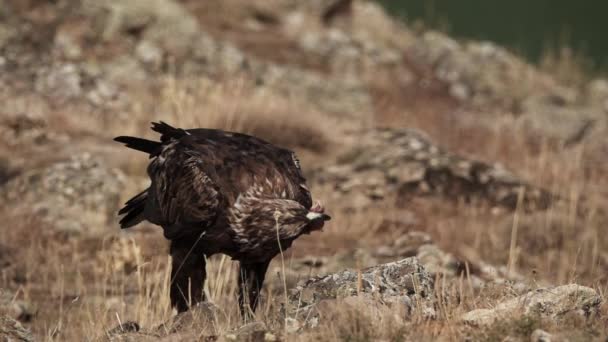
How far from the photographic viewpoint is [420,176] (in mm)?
13586

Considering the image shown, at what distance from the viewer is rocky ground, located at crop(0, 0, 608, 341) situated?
609 centimetres

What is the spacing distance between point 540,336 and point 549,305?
2.26 feet

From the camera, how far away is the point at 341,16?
70.0 ft

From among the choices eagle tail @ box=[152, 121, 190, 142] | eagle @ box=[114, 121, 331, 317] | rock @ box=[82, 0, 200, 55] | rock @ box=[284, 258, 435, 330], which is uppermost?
rock @ box=[82, 0, 200, 55]

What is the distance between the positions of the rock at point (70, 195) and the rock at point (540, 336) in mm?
6791

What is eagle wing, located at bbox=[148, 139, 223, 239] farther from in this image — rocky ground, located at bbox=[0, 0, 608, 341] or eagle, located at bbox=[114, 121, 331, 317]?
rocky ground, located at bbox=[0, 0, 608, 341]

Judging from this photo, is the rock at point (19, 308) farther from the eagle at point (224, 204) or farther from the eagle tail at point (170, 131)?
the eagle tail at point (170, 131)

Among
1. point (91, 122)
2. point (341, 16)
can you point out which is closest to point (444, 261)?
point (91, 122)

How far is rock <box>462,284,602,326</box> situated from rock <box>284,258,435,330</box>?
297 mm

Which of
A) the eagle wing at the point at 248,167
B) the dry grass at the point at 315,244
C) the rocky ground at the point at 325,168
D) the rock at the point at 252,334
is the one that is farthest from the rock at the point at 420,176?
the rock at the point at 252,334

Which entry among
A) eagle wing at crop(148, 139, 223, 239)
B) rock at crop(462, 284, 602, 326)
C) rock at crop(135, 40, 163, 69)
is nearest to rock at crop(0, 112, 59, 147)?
rock at crop(135, 40, 163, 69)

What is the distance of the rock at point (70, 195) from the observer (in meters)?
11.4

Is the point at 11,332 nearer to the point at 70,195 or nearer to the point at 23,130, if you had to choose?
the point at 70,195

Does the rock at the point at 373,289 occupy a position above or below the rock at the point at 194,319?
above
